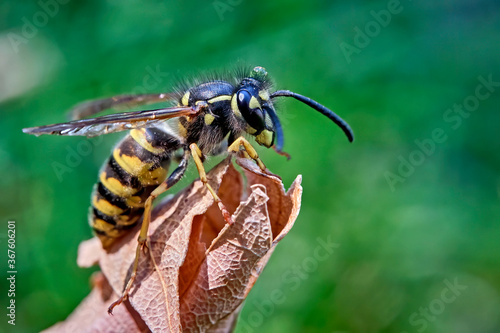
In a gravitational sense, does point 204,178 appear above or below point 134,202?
below

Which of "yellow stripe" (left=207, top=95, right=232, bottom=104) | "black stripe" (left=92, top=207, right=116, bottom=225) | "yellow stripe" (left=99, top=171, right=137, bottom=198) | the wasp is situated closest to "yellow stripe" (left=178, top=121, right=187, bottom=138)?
the wasp

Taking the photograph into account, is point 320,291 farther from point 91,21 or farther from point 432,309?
point 91,21

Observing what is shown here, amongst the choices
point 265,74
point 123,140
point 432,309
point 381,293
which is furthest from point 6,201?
point 432,309

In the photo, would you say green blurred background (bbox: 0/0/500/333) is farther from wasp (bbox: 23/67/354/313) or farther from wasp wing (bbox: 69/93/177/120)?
wasp wing (bbox: 69/93/177/120)

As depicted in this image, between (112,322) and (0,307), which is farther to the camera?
(0,307)

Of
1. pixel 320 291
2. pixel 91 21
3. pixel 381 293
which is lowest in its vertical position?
pixel 381 293

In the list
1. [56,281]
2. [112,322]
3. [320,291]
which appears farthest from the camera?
[56,281]

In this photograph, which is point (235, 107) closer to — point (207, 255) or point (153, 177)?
point (153, 177)

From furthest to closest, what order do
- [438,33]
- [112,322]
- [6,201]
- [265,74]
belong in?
[438,33], [6,201], [265,74], [112,322]

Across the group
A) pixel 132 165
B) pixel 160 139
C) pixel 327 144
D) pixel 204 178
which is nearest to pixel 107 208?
pixel 132 165
